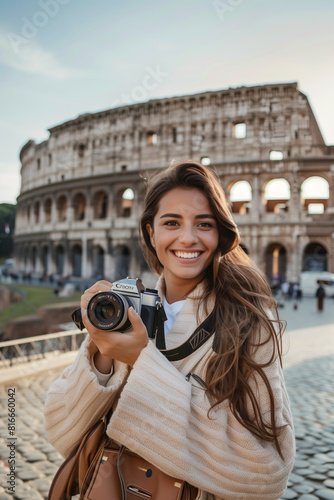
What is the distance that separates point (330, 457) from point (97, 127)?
31.2 meters

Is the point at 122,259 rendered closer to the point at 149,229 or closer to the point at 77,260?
the point at 77,260

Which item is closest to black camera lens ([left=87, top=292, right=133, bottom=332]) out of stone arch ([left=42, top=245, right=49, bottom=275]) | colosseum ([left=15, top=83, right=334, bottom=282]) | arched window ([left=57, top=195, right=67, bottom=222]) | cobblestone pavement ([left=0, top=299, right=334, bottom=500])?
cobblestone pavement ([left=0, top=299, right=334, bottom=500])

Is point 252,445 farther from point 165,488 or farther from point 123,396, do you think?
point 123,396

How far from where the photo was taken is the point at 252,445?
1.30m

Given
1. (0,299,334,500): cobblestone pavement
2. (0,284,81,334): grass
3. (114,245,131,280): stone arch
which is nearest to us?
(0,299,334,500): cobblestone pavement

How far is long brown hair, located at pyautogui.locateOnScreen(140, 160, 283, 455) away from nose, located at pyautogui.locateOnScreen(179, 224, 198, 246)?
0.14m

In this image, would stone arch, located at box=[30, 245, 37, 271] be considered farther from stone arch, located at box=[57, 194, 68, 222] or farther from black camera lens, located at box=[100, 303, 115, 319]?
black camera lens, located at box=[100, 303, 115, 319]

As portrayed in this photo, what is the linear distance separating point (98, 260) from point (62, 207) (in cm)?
677

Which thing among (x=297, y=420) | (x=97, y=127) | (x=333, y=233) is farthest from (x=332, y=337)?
(x=97, y=127)

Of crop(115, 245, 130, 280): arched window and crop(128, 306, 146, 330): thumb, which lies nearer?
crop(128, 306, 146, 330): thumb

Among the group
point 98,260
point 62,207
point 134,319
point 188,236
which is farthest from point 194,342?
point 62,207

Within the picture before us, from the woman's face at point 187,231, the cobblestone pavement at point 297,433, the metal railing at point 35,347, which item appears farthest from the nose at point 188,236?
the metal railing at point 35,347

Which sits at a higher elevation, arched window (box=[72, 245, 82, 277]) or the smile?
the smile

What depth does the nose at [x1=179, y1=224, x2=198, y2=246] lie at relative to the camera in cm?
159
